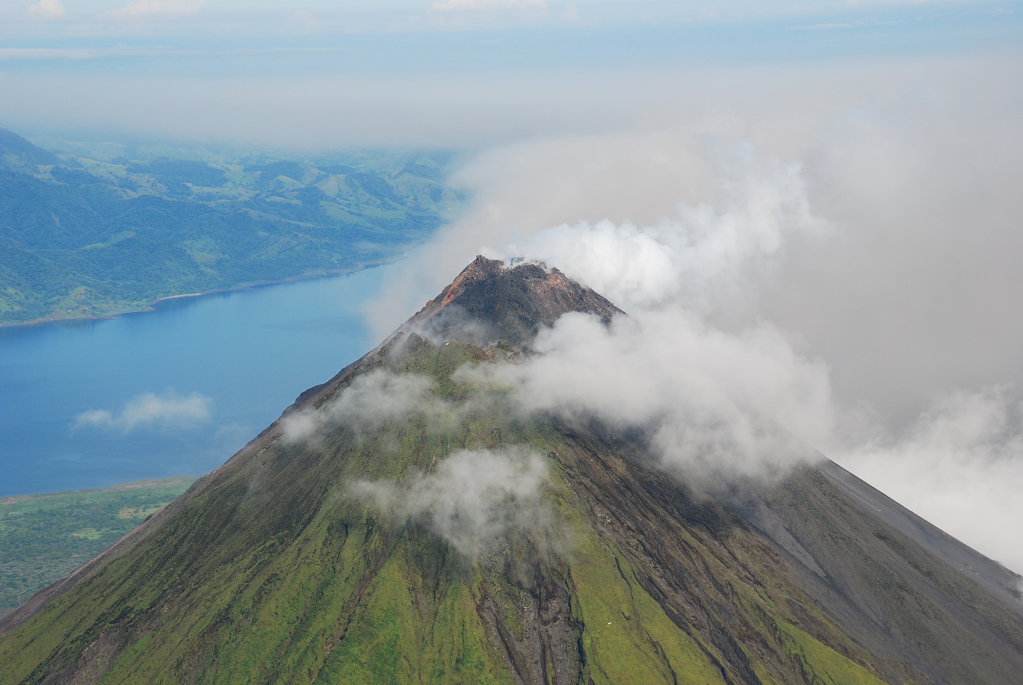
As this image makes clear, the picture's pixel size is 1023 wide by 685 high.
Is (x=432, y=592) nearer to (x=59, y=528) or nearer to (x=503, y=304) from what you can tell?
(x=503, y=304)

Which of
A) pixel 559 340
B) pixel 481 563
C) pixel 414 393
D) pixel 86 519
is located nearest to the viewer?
pixel 481 563

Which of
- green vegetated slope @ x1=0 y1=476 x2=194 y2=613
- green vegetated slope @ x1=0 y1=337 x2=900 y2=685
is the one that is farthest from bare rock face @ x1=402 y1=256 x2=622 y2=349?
green vegetated slope @ x1=0 y1=476 x2=194 y2=613

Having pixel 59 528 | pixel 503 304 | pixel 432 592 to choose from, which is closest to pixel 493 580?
pixel 432 592

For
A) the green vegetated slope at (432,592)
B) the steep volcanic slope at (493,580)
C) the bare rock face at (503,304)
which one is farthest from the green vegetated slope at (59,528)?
the bare rock face at (503,304)

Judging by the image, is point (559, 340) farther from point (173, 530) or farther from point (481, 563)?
point (173, 530)

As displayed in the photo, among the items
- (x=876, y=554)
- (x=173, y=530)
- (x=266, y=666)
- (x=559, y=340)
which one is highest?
(x=559, y=340)

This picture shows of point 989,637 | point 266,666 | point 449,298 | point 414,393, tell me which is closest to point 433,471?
point 414,393
